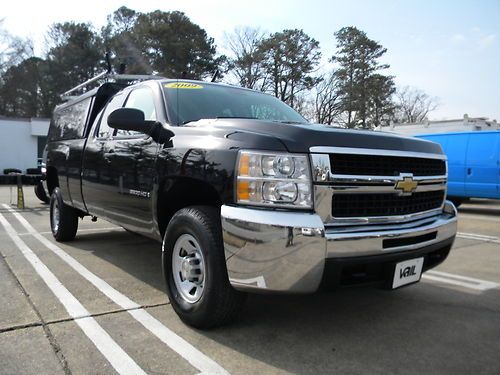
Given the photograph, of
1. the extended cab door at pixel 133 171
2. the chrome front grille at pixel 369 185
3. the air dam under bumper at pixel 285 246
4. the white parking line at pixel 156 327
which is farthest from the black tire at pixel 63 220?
the chrome front grille at pixel 369 185

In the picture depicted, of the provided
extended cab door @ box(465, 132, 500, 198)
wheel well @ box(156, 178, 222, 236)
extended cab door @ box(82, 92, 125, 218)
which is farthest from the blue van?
wheel well @ box(156, 178, 222, 236)

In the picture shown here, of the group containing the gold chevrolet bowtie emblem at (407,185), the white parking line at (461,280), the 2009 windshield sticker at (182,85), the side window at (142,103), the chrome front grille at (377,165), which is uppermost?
the 2009 windshield sticker at (182,85)

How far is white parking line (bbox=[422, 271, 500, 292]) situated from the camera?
4.53 metres

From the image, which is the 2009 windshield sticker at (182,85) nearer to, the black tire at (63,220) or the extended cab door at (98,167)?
the extended cab door at (98,167)

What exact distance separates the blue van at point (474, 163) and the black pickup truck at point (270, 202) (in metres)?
8.28

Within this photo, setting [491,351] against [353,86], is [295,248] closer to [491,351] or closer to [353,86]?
[491,351]

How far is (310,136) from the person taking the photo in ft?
9.08

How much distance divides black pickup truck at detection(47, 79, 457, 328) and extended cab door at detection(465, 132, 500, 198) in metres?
8.26

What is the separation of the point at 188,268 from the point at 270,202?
90 centimetres

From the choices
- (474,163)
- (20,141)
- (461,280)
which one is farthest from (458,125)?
(20,141)

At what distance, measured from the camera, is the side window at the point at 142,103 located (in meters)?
4.07

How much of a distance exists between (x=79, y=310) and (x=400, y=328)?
2.50 metres

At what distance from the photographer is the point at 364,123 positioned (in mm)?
40594

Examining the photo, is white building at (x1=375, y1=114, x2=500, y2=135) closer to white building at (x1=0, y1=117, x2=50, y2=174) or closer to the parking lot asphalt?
the parking lot asphalt
